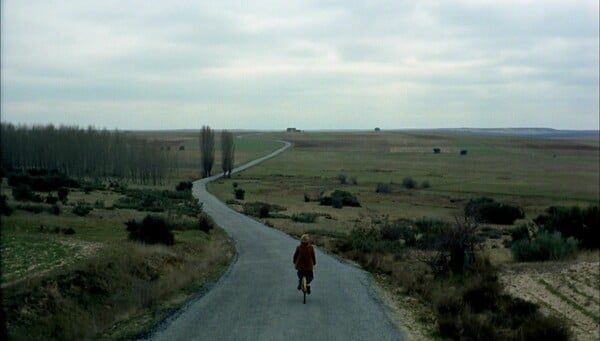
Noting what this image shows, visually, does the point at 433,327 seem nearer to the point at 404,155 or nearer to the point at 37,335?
the point at 37,335

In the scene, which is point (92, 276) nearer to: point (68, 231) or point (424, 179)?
point (68, 231)

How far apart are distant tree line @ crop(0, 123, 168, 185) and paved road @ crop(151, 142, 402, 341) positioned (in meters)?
72.7

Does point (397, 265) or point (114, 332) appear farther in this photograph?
point (397, 265)

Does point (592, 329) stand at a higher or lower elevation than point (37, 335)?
lower

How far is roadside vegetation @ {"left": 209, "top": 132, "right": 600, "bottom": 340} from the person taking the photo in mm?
16719

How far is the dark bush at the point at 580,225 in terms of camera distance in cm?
3459

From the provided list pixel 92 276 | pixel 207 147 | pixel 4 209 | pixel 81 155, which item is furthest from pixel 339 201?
pixel 81 155

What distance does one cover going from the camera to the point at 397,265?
23172 millimetres

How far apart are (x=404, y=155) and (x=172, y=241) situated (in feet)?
454

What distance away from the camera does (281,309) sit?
14.4 metres

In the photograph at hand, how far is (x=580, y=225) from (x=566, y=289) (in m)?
13.6

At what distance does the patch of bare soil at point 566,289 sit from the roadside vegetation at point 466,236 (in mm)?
47

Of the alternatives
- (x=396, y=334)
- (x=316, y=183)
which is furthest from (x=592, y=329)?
(x=316, y=183)

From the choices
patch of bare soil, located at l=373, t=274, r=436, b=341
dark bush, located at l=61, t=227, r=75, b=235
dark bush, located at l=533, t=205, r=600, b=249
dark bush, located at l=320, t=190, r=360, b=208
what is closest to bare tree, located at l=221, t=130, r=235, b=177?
dark bush, located at l=320, t=190, r=360, b=208
